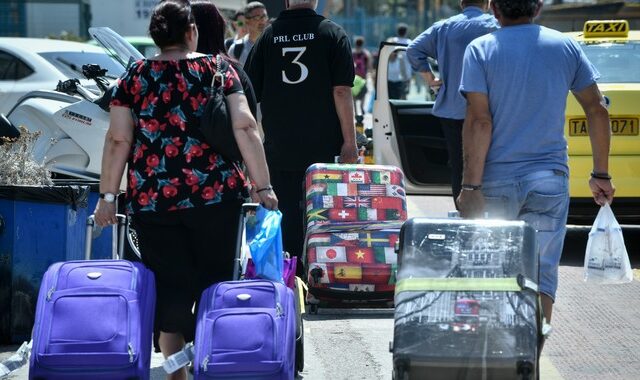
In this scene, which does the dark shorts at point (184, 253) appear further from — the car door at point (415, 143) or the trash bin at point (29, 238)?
the car door at point (415, 143)

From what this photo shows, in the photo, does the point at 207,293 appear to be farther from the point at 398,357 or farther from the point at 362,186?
the point at 362,186

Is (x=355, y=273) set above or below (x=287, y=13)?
below

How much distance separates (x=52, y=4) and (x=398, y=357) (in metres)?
30.2

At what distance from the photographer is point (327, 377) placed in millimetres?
6059

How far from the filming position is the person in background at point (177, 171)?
4.90 m

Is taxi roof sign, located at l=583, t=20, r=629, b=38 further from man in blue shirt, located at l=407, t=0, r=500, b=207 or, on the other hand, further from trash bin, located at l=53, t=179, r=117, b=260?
trash bin, located at l=53, t=179, r=117, b=260

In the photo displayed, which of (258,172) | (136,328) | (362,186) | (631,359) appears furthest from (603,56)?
(136,328)

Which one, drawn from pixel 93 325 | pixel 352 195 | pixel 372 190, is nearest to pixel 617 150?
pixel 372 190

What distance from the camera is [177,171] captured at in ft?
16.0

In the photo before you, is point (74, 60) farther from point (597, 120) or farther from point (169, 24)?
point (597, 120)

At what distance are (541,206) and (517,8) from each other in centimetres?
80

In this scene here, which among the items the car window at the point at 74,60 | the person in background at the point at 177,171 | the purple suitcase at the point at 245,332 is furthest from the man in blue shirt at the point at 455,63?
the car window at the point at 74,60

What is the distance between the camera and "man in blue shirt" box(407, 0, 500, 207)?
7617mm

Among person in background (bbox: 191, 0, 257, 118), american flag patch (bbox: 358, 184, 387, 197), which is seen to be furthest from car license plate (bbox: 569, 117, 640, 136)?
person in background (bbox: 191, 0, 257, 118)
